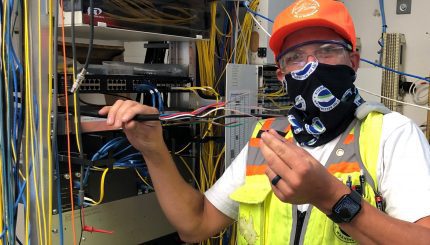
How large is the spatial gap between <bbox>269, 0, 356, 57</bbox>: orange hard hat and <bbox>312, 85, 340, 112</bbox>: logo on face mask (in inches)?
7.0

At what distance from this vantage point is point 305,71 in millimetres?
1117

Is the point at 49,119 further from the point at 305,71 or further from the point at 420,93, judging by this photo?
the point at 420,93

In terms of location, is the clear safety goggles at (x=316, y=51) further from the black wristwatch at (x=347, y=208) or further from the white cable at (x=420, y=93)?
the white cable at (x=420, y=93)

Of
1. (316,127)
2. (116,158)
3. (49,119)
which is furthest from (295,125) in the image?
(49,119)

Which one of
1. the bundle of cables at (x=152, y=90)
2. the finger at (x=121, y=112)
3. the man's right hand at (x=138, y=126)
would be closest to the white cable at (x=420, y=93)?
the bundle of cables at (x=152, y=90)

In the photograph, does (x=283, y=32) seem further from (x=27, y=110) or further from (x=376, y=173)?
(x=27, y=110)

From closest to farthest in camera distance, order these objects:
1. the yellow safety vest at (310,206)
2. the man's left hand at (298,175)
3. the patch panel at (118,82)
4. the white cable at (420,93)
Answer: the man's left hand at (298,175), the yellow safety vest at (310,206), the patch panel at (118,82), the white cable at (420,93)

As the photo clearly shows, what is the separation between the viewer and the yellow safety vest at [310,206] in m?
1.05

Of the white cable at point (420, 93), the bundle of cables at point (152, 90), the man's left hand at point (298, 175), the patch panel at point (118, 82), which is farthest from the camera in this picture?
the white cable at point (420, 93)

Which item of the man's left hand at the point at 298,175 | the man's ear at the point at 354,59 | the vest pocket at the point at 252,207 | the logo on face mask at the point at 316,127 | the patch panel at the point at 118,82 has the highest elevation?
the man's ear at the point at 354,59

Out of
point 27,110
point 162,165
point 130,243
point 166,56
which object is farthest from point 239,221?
point 166,56

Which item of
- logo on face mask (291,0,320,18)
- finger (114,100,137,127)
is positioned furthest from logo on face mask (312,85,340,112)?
finger (114,100,137,127)

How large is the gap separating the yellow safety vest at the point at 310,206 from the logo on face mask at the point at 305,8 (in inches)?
12.4

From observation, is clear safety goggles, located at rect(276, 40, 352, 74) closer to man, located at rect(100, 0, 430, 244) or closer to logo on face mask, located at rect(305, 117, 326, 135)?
man, located at rect(100, 0, 430, 244)
